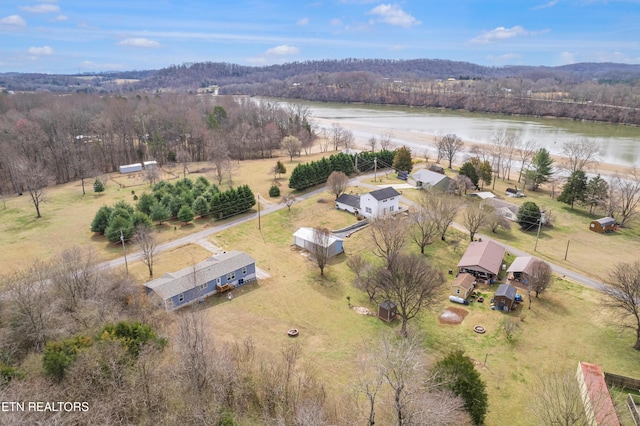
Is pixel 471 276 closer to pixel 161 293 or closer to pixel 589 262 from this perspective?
pixel 589 262

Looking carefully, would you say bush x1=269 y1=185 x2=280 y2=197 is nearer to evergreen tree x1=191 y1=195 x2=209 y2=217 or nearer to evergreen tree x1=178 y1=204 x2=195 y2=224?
evergreen tree x1=191 y1=195 x2=209 y2=217

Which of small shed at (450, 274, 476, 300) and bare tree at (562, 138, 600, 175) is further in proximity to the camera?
bare tree at (562, 138, 600, 175)

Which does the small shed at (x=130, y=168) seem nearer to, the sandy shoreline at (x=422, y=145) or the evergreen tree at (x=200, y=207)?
the evergreen tree at (x=200, y=207)

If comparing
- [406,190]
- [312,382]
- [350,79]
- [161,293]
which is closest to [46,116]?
[161,293]

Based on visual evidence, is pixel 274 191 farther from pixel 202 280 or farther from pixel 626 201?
pixel 626 201

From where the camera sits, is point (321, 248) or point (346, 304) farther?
point (321, 248)

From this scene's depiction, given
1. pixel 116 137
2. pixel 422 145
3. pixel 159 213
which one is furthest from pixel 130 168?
pixel 422 145

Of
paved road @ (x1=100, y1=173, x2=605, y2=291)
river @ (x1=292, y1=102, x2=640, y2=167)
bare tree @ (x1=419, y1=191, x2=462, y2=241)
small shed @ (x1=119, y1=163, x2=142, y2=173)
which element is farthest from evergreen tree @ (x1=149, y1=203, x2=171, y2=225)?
river @ (x1=292, y1=102, x2=640, y2=167)
